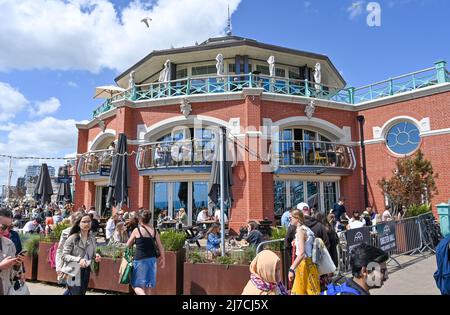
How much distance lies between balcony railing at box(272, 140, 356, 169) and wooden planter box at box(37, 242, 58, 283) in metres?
10.2

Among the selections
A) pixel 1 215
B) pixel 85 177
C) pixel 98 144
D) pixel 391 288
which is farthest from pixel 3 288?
pixel 98 144

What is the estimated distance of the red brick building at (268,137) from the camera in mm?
15703

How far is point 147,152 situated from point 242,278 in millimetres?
11732

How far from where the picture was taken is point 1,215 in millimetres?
4059

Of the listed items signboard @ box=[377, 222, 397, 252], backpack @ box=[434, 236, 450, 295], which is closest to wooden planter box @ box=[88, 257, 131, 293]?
backpack @ box=[434, 236, 450, 295]

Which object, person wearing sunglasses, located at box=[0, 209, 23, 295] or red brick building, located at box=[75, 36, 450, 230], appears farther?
red brick building, located at box=[75, 36, 450, 230]

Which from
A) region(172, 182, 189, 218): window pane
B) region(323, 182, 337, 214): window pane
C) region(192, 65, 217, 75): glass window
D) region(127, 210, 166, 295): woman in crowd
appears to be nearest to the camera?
region(127, 210, 166, 295): woman in crowd

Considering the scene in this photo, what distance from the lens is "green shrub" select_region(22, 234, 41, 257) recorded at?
28.4ft

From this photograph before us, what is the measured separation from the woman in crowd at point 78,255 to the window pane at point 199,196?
37.9ft

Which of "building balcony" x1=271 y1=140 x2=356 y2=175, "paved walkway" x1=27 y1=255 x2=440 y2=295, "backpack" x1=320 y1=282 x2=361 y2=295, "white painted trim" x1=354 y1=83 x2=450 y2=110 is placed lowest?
"paved walkway" x1=27 y1=255 x2=440 y2=295

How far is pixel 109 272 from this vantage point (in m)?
7.35

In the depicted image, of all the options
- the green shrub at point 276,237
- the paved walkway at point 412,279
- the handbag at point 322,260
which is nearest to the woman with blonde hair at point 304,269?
the handbag at point 322,260

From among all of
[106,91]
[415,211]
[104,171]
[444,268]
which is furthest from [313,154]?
[106,91]

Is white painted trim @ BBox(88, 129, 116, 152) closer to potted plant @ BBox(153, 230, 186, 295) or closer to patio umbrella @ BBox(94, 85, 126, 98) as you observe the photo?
patio umbrella @ BBox(94, 85, 126, 98)
